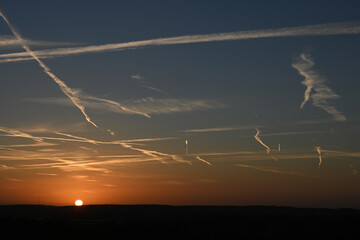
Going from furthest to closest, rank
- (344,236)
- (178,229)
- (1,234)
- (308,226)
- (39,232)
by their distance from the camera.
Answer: (308,226) → (178,229) → (344,236) → (39,232) → (1,234)

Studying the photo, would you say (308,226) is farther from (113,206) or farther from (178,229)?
(113,206)

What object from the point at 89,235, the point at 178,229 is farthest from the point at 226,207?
the point at 89,235

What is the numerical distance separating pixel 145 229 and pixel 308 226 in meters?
25.5

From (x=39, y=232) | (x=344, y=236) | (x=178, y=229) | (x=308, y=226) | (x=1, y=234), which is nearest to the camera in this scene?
(x=1, y=234)

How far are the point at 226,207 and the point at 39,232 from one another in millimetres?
136059

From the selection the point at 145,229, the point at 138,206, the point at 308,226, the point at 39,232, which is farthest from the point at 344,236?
the point at 138,206

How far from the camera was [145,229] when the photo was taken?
63094mm

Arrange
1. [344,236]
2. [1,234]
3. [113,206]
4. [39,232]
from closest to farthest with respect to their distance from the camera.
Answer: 1. [1,234]
2. [39,232]
3. [344,236]
4. [113,206]

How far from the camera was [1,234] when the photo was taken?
50.8m

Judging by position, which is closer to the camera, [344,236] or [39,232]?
[39,232]

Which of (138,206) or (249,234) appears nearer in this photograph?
(249,234)

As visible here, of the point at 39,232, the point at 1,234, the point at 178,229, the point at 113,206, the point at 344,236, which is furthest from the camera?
the point at 113,206

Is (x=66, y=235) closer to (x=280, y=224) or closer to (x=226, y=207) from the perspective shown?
(x=280, y=224)

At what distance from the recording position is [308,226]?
2788 inches
